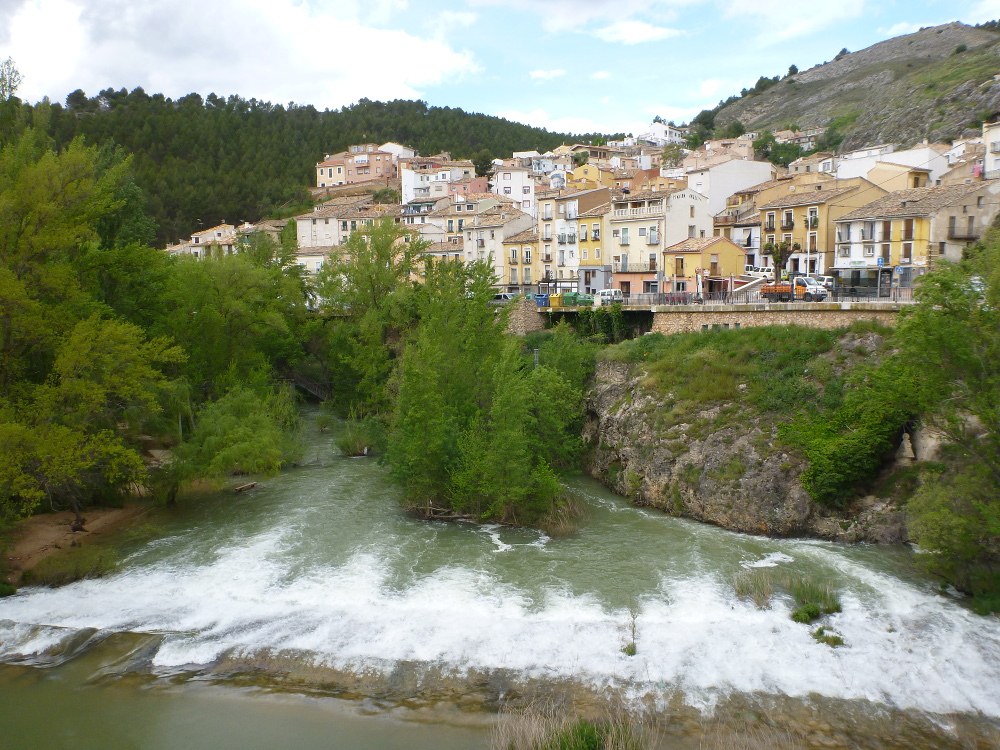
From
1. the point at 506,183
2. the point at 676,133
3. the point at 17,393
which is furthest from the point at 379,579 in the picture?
the point at 676,133

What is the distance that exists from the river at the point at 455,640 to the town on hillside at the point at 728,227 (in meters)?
17.1

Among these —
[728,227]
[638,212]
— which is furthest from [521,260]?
[728,227]

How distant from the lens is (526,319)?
4406 cm

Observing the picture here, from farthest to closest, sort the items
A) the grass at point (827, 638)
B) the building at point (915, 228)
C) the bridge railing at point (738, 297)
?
the building at point (915, 228) < the bridge railing at point (738, 297) < the grass at point (827, 638)

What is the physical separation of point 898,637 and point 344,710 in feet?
39.1

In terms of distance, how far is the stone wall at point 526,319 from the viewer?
1726 inches

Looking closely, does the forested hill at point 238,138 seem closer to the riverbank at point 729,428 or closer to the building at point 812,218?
the building at point 812,218

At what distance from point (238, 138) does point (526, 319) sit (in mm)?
98653

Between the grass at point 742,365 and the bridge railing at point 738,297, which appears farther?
the bridge railing at point 738,297

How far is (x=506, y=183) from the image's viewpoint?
88000 millimetres

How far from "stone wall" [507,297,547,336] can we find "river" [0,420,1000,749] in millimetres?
22689

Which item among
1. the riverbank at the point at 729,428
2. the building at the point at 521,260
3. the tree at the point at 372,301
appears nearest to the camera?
the riverbank at the point at 729,428

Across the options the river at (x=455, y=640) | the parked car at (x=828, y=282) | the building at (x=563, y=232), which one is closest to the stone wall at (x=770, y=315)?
the parked car at (x=828, y=282)

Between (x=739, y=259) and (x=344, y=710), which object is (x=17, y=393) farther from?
(x=739, y=259)
